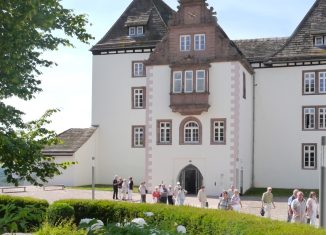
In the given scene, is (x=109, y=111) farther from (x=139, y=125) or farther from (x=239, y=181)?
(x=239, y=181)

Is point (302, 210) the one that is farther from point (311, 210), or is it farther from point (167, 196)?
point (167, 196)

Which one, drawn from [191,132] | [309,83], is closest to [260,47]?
[309,83]

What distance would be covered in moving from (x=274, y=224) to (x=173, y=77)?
27.1 meters

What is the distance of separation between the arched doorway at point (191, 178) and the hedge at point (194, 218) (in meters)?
19.7

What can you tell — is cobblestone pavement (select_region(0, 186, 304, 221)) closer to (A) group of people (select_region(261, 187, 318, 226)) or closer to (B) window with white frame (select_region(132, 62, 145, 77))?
(A) group of people (select_region(261, 187, 318, 226))

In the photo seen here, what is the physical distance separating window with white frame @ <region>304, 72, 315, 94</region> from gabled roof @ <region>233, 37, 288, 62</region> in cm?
350

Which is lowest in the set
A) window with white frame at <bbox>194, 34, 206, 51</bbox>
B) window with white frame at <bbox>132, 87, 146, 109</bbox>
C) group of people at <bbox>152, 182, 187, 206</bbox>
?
group of people at <bbox>152, 182, 187, 206</bbox>


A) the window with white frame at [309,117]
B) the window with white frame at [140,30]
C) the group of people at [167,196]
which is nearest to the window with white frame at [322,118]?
the window with white frame at [309,117]

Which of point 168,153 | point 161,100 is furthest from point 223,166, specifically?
point 161,100

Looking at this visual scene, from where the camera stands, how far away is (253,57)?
42625 millimetres

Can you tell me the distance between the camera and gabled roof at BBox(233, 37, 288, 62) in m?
42.6

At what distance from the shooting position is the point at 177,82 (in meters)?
38.5

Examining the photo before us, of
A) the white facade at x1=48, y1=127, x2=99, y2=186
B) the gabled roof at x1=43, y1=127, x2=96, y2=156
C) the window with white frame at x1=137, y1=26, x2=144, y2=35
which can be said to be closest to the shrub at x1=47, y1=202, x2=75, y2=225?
the white facade at x1=48, y1=127, x2=99, y2=186

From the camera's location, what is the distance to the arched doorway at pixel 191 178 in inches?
1508
